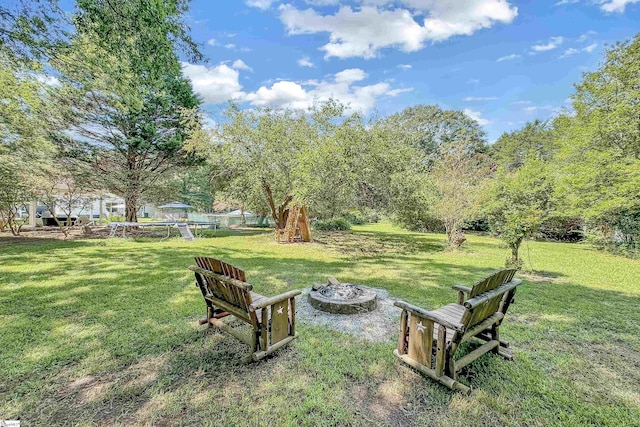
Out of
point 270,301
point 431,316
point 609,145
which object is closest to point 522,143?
point 609,145

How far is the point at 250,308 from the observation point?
2.43 meters

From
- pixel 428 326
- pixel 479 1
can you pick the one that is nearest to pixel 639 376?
pixel 428 326

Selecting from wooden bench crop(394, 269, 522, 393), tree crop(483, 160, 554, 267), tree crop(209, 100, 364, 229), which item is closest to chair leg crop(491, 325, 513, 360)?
wooden bench crop(394, 269, 522, 393)

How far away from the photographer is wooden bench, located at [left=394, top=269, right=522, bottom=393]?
2.21 metres

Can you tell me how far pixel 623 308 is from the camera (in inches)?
171

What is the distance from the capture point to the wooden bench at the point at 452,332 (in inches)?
87.2

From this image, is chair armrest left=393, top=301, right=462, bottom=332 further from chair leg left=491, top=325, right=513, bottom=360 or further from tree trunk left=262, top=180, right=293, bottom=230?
tree trunk left=262, top=180, right=293, bottom=230

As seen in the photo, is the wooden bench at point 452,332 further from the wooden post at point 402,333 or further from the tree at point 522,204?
the tree at point 522,204

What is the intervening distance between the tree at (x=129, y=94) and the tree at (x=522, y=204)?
7698 millimetres

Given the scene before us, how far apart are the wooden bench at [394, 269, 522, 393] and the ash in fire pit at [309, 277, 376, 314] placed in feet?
3.97

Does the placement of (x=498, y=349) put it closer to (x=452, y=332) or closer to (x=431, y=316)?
(x=452, y=332)

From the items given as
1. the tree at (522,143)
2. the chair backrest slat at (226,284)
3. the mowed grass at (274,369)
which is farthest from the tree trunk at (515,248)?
the tree at (522,143)

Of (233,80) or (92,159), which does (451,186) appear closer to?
(233,80)

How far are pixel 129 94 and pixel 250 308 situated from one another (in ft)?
17.5
